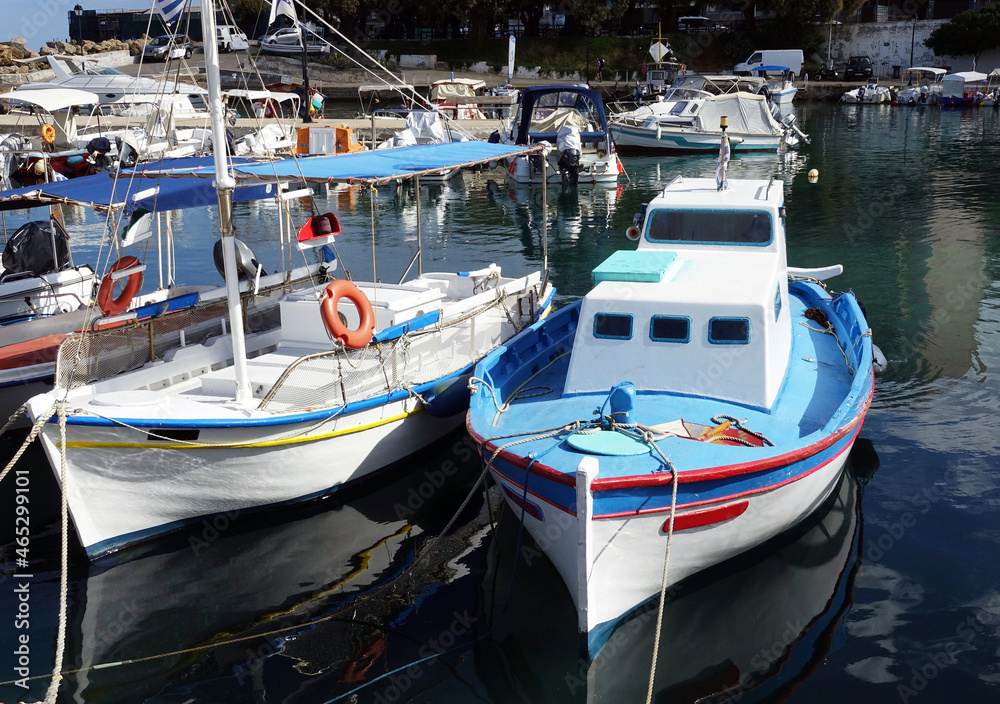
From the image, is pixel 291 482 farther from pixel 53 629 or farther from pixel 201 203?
pixel 201 203

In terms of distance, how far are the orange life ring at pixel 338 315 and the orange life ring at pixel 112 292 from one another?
3.18 meters

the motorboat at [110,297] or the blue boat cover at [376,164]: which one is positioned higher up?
the blue boat cover at [376,164]

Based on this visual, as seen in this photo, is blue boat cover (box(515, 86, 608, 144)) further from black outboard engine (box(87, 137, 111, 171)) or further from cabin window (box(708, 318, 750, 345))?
cabin window (box(708, 318, 750, 345))

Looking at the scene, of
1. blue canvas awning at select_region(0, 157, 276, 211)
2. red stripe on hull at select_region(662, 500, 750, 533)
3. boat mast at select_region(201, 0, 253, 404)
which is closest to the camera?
red stripe on hull at select_region(662, 500, 750, 533)

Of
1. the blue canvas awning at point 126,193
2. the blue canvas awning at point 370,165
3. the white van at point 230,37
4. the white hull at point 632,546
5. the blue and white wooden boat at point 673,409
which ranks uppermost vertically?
the white van at point 230,37

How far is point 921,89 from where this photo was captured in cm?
6256

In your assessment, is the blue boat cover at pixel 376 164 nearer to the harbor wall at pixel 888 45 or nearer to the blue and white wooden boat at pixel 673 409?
the blue and white wooden boat at pixel 673 409

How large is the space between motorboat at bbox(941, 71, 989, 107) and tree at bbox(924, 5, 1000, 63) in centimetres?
722

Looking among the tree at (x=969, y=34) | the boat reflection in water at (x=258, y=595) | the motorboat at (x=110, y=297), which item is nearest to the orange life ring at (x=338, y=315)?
the boat reflection in water at (x=258, y=595)

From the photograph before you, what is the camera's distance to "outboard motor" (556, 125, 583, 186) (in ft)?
106

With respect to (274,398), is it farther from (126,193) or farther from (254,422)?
(126,193)

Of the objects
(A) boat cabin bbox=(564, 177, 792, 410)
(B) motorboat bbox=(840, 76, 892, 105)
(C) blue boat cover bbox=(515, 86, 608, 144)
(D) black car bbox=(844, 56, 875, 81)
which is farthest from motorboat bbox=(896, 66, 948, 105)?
(A) boat cabin bbox=(564, 177, 792, 410)

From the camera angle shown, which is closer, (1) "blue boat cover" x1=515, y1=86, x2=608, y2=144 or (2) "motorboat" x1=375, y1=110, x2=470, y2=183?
(1) "blue boat cover" x1=515, y1=86, x2=608, y2=144

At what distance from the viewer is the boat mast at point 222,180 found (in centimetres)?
955
